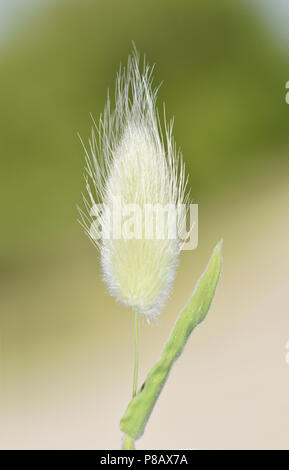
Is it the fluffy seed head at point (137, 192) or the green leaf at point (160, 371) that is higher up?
the fluffy seed head at point (137, 192)

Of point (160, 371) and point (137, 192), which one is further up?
point (137, 192)

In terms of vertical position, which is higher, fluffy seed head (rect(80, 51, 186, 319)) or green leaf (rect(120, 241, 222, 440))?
fluffy seed head (rect(80, 51, 186, 319))

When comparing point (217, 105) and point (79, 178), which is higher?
point (217, 105)

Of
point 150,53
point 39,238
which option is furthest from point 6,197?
point 150,53

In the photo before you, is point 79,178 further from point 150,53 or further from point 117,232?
point 117,232

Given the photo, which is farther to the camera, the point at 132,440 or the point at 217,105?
the point at 217,105

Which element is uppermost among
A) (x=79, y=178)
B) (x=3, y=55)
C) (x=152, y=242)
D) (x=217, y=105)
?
(x=3, y=55)
